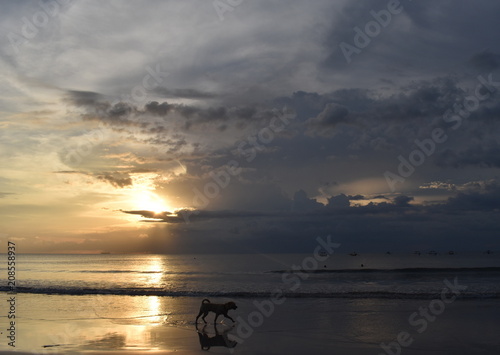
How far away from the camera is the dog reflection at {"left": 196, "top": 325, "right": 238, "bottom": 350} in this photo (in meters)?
13.7

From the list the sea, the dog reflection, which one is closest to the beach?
the dog reflection

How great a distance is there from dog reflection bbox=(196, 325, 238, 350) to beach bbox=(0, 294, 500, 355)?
0.03m

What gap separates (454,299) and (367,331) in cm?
1258

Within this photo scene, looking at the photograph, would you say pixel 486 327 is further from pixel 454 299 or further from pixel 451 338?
pixel 454 299

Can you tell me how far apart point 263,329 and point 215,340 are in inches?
99.3

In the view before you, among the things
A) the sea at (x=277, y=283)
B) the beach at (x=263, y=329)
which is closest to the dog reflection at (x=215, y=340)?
the beach at (x=263, y=329)

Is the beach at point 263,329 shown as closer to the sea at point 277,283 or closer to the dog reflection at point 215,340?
the dog reflection at point 215,340

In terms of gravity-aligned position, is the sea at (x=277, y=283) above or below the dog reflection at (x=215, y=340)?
above

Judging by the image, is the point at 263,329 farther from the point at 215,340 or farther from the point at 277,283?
the point at 277,283

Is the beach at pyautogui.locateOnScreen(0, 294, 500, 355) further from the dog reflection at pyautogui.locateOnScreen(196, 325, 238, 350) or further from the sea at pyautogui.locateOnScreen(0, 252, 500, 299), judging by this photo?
the sea at pyautogui.locateOnScreen(0, 252, 500, 299)

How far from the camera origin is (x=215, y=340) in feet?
47.5

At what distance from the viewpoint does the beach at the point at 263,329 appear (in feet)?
43.7

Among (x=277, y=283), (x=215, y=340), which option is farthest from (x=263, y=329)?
(x=277, y=283)

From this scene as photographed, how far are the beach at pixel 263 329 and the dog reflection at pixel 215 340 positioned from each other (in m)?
0.03
